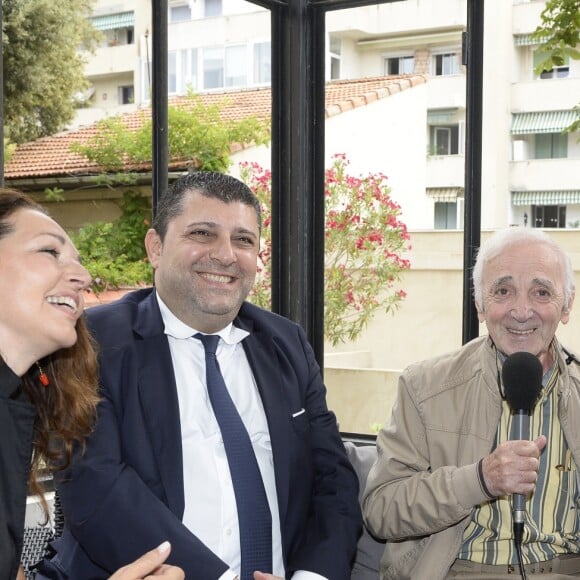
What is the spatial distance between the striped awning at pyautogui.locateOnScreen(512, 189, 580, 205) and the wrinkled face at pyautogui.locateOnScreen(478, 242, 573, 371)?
207 centimetres

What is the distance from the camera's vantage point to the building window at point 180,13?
4.12 m

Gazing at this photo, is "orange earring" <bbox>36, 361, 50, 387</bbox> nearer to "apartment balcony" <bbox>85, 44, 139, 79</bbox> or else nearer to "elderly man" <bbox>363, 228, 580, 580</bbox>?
"elderly man" <bbox>363, 228, 580, 580</bbox>

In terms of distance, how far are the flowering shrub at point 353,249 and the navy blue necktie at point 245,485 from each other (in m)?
2.34

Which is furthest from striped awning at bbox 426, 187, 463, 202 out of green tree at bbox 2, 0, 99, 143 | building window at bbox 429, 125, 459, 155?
green tree at bbox 2, 0, 99, 143

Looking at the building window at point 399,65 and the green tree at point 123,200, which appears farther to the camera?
the building window at point 399,65

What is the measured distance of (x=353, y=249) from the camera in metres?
4.95

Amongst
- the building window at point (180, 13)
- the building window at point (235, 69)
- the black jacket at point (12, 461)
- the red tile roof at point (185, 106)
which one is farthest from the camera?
the building window at point (235, 69)

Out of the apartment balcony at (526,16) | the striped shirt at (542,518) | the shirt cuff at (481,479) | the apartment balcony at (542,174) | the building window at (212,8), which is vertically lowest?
the striped shirt at (542,518)

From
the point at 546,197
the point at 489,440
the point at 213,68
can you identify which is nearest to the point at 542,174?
the point at 546,197

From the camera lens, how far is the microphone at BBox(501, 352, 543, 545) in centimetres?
202

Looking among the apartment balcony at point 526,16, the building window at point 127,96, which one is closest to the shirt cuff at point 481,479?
the building window at point 127,96

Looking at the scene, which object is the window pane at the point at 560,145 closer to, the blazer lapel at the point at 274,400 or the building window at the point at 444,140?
the building window at the point at 444,140

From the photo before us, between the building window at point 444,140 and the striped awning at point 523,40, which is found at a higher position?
the striped awning at point 523,40

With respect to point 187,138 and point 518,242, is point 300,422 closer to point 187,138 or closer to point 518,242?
point 518,242
